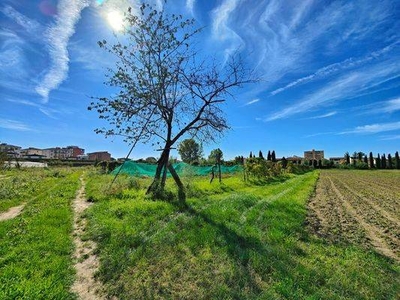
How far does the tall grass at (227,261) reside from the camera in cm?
441

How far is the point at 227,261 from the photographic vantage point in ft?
17.9

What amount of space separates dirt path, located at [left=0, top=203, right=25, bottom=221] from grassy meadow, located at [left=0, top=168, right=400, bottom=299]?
0.58m

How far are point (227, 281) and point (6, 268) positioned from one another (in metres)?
3.83

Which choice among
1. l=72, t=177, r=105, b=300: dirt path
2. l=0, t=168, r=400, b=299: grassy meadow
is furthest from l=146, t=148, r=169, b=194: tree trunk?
l=72, t=177, r=105, b=300: dirt path

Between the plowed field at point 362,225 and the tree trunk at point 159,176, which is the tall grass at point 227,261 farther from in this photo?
the tree trunk at point 159,176

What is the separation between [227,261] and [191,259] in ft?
2.33

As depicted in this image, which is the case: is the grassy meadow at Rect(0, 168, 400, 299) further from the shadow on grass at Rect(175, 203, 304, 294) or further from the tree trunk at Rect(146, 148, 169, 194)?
the tree trunk at Rect(146, 148, 169, 194)

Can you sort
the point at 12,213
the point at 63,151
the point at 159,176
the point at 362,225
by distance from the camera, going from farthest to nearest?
1. the point at 63,151
2. the point at 159,176
3. the point at 12,213
4. the point at 362,225

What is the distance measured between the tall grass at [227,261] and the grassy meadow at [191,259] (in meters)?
0.02

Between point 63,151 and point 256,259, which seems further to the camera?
point 63,151

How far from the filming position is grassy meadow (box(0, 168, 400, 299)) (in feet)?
14.4

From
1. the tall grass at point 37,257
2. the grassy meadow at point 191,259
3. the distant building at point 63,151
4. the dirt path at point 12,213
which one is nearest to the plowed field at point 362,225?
the grassy meadow at point 191,259

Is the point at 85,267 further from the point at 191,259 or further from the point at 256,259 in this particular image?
the point at 256,259

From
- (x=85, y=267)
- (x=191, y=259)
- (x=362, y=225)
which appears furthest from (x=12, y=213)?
(x=362, y=225)
